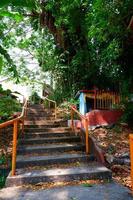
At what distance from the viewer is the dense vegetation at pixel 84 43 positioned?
1093 cm

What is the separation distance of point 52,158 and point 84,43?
31.9 ft

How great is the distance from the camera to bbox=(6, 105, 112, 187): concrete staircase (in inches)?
239

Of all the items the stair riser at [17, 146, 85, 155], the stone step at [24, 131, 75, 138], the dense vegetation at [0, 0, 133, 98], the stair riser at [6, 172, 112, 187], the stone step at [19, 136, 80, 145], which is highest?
the dense vegetation at [0, 0, 133, 98]

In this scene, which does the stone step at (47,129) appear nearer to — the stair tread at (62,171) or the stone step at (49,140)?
the stone step at (49,140)

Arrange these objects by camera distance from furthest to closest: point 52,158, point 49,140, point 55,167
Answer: point 49,140 < point 52,158 < point 55,167

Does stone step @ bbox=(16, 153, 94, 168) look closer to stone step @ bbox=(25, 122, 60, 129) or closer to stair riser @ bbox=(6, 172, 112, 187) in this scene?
stair riser @ bbox=(6, 172, 112, 187)

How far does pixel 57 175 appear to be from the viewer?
6082 mm

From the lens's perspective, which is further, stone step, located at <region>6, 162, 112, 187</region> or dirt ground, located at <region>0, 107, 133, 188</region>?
dirt ground, located at <region>0, 107, 133, 188</region>

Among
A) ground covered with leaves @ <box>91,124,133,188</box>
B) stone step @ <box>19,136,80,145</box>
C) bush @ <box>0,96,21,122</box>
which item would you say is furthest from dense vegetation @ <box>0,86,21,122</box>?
ground covered with leaves @ <box>91,124,133,188</box>

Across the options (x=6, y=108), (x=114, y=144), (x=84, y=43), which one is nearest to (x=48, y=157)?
(x=114, y=144)

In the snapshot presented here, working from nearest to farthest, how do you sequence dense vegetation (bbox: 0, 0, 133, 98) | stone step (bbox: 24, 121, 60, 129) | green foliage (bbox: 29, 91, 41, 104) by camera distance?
stone step (bbox: 24, 121, 60, 129), dense vegetation (bbox: 0, 0, 133, 98), green foliage (bbox: 29, 91, 41, 104)

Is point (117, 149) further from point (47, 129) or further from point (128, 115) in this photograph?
point (128, 115)

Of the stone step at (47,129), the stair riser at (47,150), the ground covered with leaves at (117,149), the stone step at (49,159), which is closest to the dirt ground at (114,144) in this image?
the ground covered with leaves at (117,149)

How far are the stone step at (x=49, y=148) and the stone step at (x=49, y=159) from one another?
1.04ft
